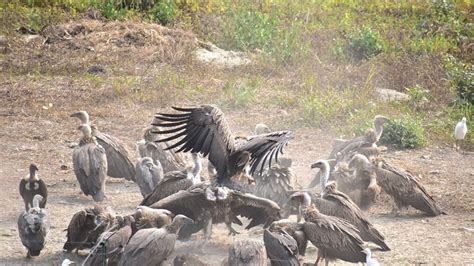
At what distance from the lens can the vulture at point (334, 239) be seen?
8.29 metres

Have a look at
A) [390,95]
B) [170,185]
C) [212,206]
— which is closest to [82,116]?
[170,185]

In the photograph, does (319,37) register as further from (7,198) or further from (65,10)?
(7,198)

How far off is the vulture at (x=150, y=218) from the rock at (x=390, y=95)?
618cm

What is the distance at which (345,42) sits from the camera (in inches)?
632

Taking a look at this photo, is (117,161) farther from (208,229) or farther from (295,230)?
(295,230)

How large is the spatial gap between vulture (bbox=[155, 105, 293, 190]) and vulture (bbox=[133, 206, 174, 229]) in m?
0.76

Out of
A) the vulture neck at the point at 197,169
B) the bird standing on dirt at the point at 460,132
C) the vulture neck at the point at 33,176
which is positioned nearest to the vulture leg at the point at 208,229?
the vulture neck at the point at 197,169

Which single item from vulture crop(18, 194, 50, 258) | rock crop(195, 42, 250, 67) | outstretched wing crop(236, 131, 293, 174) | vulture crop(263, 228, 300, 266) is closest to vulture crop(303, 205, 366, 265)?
vulture crop(263, 228, 300, 266)

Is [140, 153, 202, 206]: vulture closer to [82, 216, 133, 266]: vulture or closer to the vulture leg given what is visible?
the vulture leg

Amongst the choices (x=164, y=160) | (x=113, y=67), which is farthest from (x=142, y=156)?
(x=113, y=67)

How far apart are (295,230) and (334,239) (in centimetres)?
33

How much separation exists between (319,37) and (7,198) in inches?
302

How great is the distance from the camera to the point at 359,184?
10250mm

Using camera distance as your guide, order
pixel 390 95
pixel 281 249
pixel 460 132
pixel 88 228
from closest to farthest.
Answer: pixel 281 249
pixel 88 228
pixel 460 132
pixel 390 95
